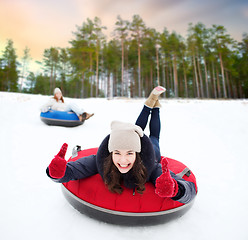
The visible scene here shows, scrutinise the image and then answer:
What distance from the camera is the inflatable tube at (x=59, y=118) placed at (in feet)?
14.1

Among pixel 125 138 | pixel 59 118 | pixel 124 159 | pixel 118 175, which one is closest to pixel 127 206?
pixel 118 175

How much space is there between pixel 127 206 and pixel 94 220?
0.41 metres

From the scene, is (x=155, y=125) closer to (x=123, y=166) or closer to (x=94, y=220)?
(x=123, y=166)

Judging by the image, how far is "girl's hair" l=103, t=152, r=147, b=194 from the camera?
4.18 feet

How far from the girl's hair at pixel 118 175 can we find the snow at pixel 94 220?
377 millimetres

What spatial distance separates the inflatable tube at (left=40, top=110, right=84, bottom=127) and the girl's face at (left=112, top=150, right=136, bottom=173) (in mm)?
3423

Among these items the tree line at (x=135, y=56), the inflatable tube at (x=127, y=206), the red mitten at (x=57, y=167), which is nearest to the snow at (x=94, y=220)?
the inflatable tube at (x=127, y=206)

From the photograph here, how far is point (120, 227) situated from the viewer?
1333 mm

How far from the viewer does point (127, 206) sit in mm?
1236

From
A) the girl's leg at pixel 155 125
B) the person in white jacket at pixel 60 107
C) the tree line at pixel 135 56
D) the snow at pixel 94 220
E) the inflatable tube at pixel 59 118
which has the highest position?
the tree line at pixel 135 56

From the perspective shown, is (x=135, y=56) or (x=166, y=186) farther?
(x=135, y=56)

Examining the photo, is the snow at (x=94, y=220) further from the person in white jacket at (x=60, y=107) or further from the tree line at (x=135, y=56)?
the tree line at (x=135, y=56)

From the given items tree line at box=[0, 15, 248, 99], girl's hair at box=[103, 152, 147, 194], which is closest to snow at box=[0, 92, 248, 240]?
girl's hair at box=[103, 152, 147, 194]

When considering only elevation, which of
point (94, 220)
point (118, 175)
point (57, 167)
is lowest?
point (94, 220)
